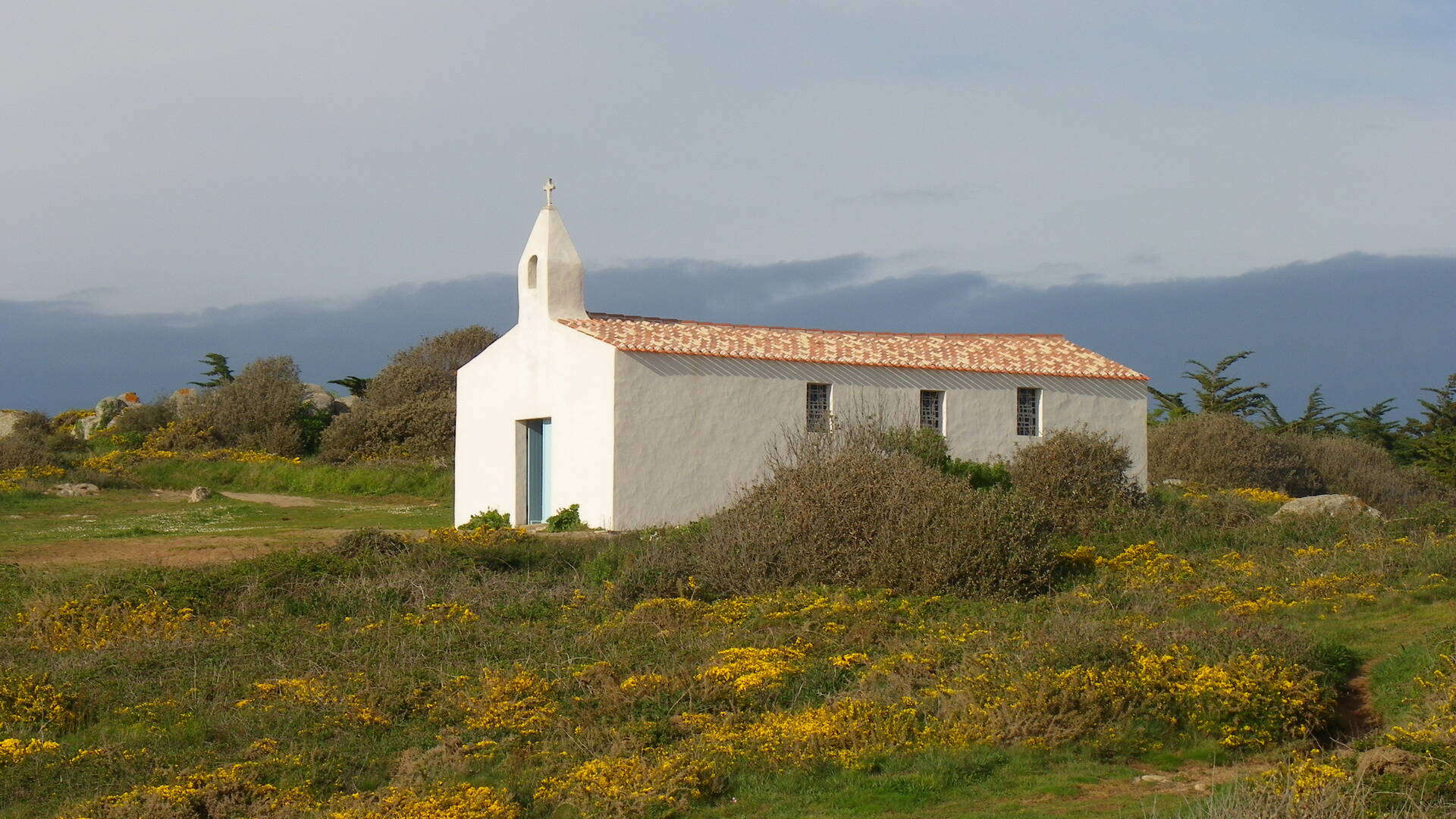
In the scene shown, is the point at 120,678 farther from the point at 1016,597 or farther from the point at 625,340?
the point at 625,340

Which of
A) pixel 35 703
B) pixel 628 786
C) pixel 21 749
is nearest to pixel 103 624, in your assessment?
pixel 35 703

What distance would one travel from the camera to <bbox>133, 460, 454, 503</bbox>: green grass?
30359 millimetres

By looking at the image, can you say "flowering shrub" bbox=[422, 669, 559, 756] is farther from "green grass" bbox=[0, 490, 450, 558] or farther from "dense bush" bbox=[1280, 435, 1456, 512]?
"dense bush" bbox=[1280, 435, 1456, 512]

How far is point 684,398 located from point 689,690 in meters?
10.7

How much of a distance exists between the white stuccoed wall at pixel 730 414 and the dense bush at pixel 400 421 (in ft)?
48.8

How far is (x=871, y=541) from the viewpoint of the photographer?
15.2m

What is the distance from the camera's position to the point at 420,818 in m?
7.98

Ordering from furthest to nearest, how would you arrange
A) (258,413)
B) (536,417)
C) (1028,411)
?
(258,413) → (1028,411) → (536,417)

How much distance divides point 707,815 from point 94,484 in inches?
988

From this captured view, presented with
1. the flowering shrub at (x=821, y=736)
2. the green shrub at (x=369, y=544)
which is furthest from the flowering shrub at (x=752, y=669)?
the green shrub at (x=369, y=544)

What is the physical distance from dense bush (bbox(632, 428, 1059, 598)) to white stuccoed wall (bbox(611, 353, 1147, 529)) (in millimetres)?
4408

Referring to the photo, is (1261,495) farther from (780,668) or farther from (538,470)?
(780,668)

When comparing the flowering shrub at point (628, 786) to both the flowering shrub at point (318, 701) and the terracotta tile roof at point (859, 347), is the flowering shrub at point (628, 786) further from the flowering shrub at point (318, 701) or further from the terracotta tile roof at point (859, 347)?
the terracotta tile roof at point (859, 347)

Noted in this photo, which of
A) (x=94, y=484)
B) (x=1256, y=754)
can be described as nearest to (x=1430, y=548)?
(x=1256, y=754)
